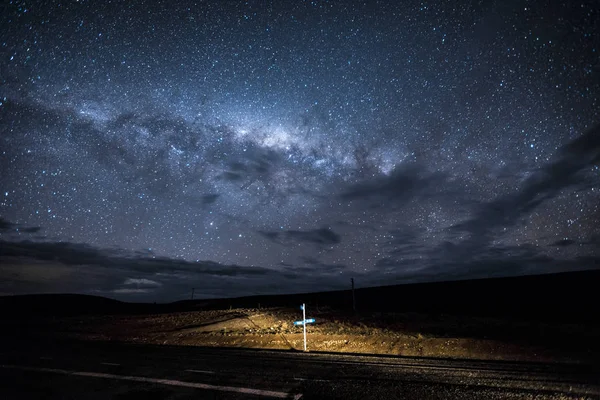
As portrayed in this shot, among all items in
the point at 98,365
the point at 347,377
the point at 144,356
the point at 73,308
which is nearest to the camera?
the point at 347,377

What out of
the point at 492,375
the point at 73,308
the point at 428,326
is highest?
the point at 492,375

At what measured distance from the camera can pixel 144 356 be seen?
610 inches

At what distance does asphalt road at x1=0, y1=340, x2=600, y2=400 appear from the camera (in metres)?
8.60

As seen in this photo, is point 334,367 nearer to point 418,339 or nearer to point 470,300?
point 418,339

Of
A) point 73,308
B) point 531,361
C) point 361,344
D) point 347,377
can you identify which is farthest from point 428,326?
point 73,308

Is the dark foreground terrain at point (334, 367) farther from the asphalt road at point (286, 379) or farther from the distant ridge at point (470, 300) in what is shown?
the distant ridge at point (470, 300)

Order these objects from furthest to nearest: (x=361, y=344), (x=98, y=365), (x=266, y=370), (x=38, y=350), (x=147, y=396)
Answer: (x=361, y=344) → (x=38, y=350) → (x=98, y=365) → (x=266, y=370) → (x=147, y=396)

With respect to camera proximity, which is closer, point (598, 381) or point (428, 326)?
point (598, 381)

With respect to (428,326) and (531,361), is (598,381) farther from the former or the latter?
(428,326)

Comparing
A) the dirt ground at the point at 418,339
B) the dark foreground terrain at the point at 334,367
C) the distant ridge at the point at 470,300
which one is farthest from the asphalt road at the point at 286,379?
the distant ridge at the point at 470,300

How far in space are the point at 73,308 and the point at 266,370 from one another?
12523cm

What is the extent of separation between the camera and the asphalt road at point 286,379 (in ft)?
28.2

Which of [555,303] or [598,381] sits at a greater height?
[598,381]

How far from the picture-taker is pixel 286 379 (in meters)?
10.1
